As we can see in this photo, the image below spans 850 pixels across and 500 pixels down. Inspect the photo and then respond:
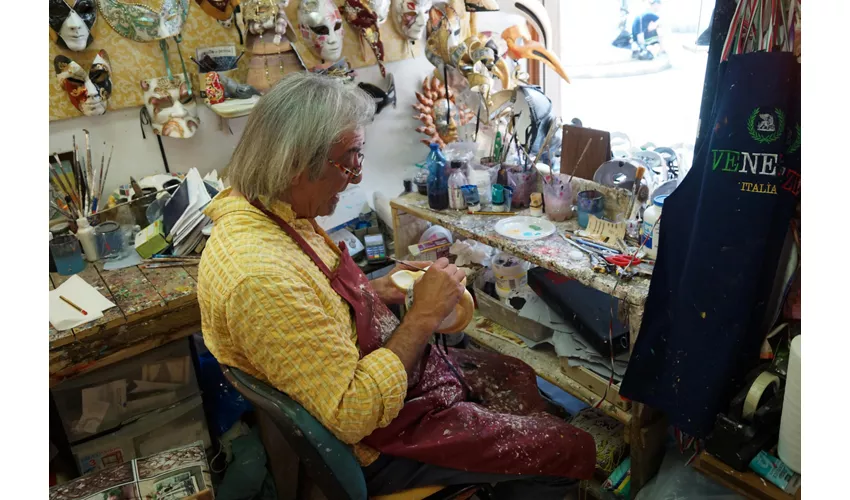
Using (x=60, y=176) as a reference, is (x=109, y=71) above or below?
above

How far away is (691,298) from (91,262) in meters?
2.04

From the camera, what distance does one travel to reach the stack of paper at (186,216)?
2.21m

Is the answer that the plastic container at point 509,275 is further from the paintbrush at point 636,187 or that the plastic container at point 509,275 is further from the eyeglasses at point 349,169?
the eyeglasses at point 349,169

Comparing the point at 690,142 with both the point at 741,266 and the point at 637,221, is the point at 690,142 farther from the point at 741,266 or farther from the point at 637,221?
the point at 741,266

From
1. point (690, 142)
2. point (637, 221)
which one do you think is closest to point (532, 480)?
point (637, 221)

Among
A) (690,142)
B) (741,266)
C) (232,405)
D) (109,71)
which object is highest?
(109,71)

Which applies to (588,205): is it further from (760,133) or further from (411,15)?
(411,15)

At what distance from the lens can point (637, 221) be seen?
Answer: 1.96 meters

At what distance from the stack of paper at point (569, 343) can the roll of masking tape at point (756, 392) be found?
0.43 metres

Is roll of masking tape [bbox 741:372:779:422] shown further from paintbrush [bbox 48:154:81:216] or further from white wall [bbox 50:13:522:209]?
paintbrush [bbox 48:154:81:216]

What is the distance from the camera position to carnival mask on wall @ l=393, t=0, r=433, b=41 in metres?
2.70

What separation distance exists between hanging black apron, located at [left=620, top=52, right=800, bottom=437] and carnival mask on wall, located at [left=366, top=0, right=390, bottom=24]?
1.59 m

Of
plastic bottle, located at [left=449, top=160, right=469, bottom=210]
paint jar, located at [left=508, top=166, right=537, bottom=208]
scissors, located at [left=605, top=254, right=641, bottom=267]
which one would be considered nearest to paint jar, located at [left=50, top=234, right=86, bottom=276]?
plastic bottle, located at [left=449, top=160, right=469, bottom=210]

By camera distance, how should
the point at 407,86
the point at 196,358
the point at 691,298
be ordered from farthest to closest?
1. the point at 407,86
2. the point at 196,358
3. the point at 691,298
